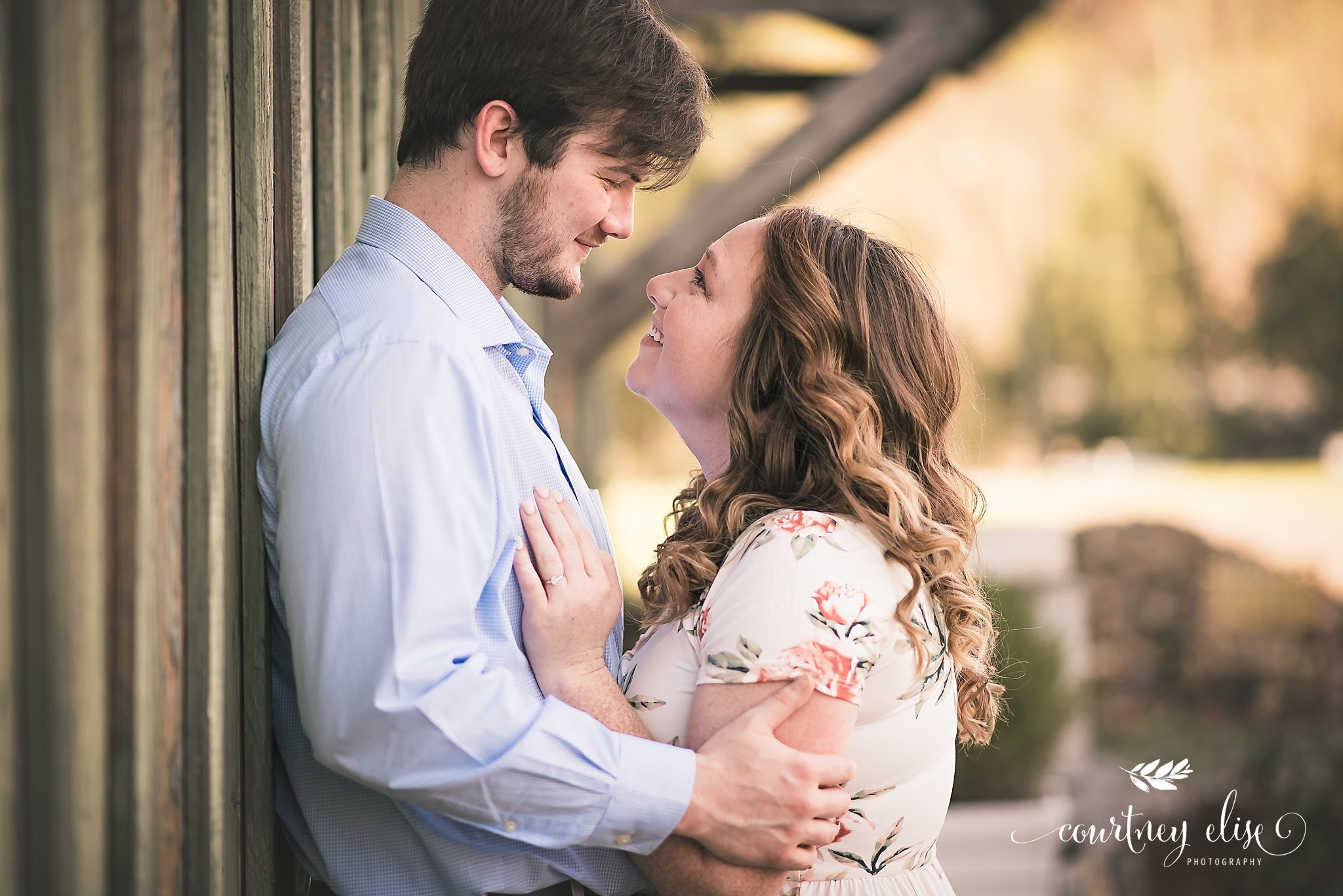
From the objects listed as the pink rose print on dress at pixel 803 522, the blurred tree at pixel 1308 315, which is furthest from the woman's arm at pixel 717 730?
the blurred tree at pixel 1308 315

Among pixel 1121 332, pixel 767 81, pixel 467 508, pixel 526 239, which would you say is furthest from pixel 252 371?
pixel 1121 332

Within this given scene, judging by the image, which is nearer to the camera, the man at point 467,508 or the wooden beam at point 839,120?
the man at point 467,508

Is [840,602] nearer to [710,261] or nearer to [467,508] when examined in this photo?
[467,508]

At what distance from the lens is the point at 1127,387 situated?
16.8 metres

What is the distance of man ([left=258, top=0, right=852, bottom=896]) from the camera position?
1328mm

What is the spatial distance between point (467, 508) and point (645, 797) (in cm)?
40

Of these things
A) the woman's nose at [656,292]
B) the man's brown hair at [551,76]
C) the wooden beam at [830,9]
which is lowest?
the woman's nose at [656,292]

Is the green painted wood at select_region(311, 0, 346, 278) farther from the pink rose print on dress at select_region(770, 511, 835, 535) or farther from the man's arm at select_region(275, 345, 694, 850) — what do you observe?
the pink rose print on dress at select_region(770, 511, 835, 535)

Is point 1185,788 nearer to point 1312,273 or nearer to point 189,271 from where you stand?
point 189,271

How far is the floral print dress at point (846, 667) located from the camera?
1.55 metres

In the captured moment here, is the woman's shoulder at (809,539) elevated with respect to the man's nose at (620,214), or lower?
lower

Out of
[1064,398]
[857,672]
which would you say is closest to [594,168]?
[857,672]

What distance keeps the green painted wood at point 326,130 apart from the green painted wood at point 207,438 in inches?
21.6

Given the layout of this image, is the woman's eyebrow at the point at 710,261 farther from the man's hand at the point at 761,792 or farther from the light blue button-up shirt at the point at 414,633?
the man's hand at the point at 761,792
